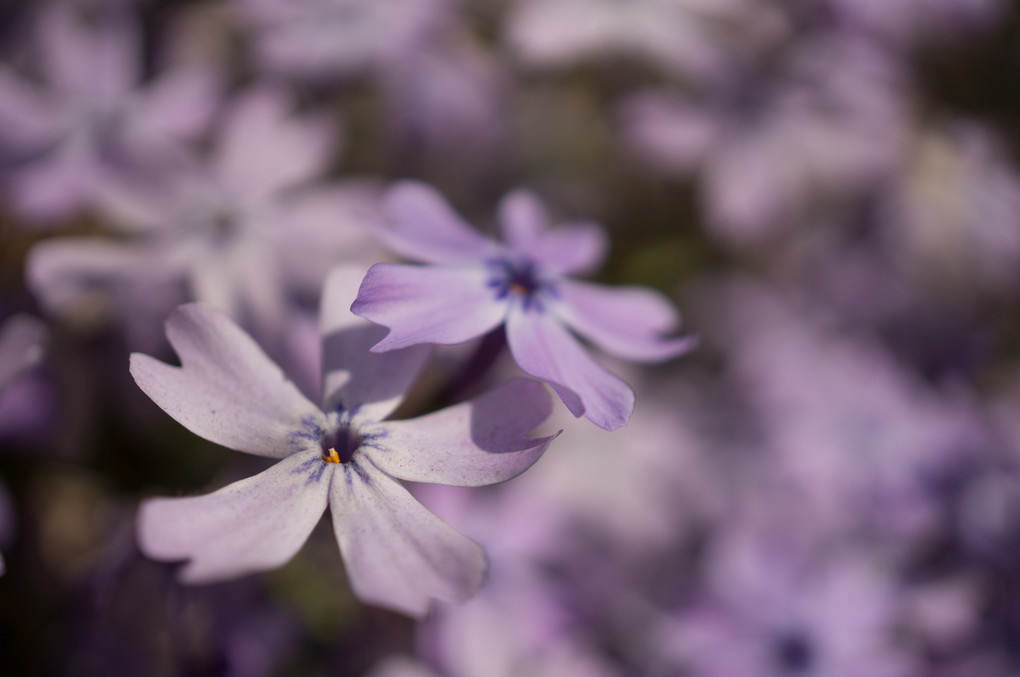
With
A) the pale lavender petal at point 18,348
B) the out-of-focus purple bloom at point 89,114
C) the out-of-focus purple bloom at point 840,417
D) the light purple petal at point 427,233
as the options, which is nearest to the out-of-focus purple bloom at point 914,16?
the out-of-focus purple bloom at point 840,417

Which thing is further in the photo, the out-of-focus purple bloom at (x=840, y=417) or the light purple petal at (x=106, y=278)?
the out-of-focus purple bloom at (x=840, y=417)

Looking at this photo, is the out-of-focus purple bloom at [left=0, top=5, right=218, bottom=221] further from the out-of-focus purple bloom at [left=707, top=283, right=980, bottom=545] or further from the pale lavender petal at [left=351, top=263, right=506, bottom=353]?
the out-of-focus purple bloom at [left=707, top=283, right=980, bottom=545]

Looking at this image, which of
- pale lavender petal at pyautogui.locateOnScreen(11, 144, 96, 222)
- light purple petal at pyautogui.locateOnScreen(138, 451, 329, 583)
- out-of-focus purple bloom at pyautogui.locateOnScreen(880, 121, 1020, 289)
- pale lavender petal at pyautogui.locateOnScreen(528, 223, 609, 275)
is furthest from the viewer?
out-of-focus purple bloom at pyautogui.locateOnScreen(880, 121, 1020, 289)

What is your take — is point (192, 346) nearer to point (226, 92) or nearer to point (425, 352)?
point (425, 352)

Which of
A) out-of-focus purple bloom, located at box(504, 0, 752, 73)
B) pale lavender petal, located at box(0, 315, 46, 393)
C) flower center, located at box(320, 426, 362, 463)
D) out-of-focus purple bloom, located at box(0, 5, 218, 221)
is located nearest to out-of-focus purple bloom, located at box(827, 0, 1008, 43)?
out-of-focus purple bloom, located at box(504, 0, 752, 73)

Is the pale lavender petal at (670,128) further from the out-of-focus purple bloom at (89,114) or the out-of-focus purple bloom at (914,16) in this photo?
the out-of-focus purple bloom at (89,114)

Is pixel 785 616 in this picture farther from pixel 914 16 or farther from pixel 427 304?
pixel 914 16

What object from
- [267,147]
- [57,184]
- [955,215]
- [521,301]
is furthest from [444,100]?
[955,215]
